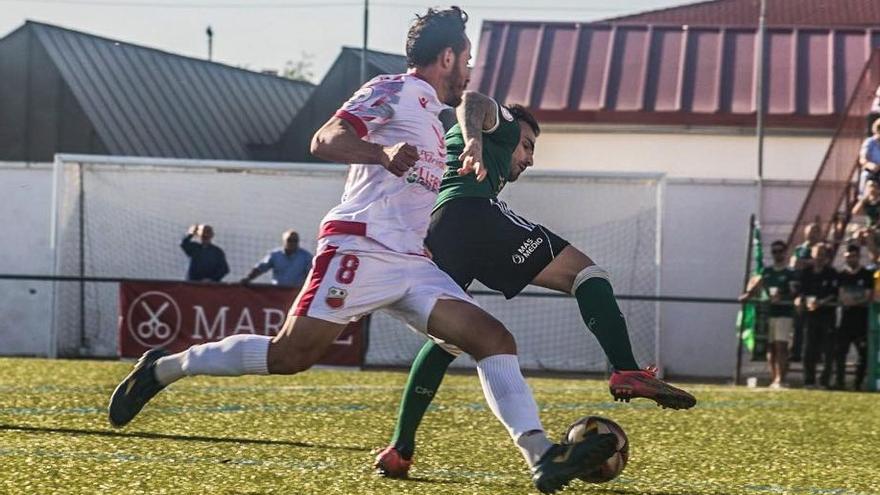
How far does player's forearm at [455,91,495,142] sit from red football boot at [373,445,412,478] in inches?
47.6

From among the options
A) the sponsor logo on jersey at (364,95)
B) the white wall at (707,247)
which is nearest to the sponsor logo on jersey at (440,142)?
the sponsor logo on jersey at (364,95)

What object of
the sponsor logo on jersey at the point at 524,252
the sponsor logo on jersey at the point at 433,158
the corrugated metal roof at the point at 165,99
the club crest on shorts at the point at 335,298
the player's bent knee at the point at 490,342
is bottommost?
the player's bent knee at the point at 490,342

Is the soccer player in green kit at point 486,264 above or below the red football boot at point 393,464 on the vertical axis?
above

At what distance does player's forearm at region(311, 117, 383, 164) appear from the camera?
4.98 m

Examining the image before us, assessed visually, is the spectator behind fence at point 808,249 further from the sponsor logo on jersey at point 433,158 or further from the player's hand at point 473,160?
the sponsor logo on jersey at point 433,158

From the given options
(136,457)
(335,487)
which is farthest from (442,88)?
(136,457)

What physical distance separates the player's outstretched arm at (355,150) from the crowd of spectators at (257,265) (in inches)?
441

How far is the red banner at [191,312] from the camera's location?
1596 cm

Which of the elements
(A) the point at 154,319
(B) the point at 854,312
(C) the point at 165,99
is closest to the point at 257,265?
(A) the point at 154,319

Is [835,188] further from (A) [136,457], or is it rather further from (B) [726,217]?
(A) [136,457]

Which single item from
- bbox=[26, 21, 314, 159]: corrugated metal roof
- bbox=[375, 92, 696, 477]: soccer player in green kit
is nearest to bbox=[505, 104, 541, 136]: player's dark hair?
bbox=[375, 92, 696, 477]: soccer player in green kit

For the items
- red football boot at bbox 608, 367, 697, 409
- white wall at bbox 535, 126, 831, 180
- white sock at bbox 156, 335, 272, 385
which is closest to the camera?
white sock at bbox 156, 335, 272, 385

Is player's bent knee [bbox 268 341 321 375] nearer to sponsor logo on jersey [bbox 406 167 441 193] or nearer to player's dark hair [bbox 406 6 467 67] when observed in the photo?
sponsor logo on jersey [bbox 406 167 441 193]

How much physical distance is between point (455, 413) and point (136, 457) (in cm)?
326
